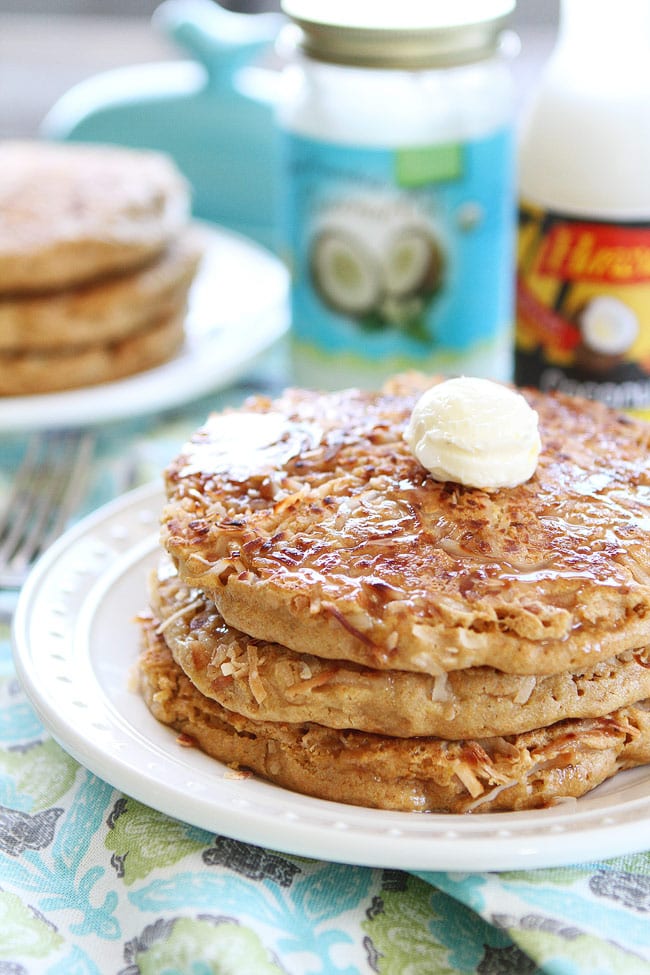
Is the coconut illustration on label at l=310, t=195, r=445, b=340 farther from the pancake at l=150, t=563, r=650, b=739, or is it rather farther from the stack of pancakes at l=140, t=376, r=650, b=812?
the pancake at l=150, t=563, r=650, b=739

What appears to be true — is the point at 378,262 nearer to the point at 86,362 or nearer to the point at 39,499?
the point at 86,362

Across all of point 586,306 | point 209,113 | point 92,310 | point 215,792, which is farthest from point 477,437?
point 209,113

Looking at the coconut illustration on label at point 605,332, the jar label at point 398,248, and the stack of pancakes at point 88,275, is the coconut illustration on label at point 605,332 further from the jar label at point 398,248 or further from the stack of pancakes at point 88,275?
the stack of pancakes at point 88,275

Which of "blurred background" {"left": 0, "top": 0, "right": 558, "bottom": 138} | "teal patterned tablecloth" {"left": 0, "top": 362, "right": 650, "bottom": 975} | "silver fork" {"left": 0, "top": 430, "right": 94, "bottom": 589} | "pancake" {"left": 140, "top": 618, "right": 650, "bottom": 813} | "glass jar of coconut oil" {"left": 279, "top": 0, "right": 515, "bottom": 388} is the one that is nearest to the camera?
"teal patterned tablecloth" {"left": 0, "top": 362, "right": 650, "bottom": 975}

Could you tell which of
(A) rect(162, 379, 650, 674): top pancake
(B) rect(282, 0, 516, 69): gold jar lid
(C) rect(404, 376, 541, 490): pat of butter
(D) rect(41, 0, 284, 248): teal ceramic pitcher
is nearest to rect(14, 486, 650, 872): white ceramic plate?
(A) rect(162, 379, 650, 674): top pancake

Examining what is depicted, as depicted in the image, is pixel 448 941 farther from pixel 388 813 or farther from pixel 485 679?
pixel 485 679

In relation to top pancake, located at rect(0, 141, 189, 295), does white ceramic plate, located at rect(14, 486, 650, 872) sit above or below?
below
